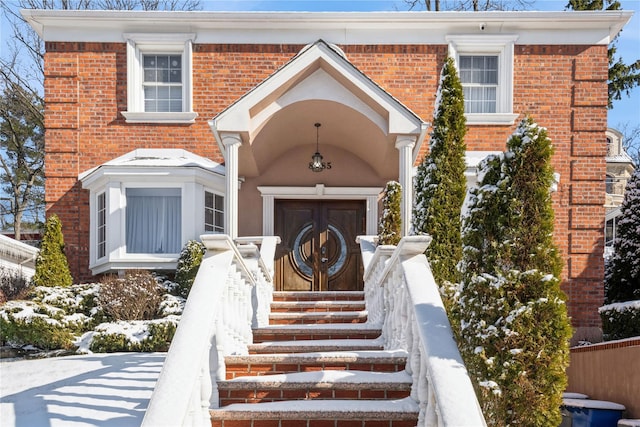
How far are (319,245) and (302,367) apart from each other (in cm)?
673

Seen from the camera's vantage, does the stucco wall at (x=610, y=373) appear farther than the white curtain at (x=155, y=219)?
No

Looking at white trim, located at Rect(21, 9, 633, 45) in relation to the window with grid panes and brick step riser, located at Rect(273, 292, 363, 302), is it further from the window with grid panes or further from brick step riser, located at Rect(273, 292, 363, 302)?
brick step riser, located at Rect(273, 292, 363, 302)

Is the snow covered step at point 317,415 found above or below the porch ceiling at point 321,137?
below

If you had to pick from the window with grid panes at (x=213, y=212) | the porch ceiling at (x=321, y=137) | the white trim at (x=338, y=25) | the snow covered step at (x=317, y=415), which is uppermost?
the white trim at (x=338, y=25)

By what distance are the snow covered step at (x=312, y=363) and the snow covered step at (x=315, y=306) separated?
253 centimetres

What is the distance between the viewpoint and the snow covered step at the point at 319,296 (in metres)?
7.87

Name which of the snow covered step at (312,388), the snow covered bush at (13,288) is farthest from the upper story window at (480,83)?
the snow covered bush at (13,288)

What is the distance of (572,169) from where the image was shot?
38.8 feet

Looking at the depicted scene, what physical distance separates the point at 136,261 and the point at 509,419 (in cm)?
885

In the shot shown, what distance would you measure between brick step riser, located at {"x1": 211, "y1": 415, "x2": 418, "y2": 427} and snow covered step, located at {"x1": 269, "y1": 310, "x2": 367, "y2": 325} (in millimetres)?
2753

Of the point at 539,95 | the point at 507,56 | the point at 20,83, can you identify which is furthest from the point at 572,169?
the point at 20,83

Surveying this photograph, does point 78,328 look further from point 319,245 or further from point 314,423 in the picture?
point 314,423

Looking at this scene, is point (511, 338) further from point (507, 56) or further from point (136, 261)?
point (507, 56)

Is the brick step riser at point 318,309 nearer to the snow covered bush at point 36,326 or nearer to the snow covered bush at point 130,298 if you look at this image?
the snow covered bush at point 130,298
